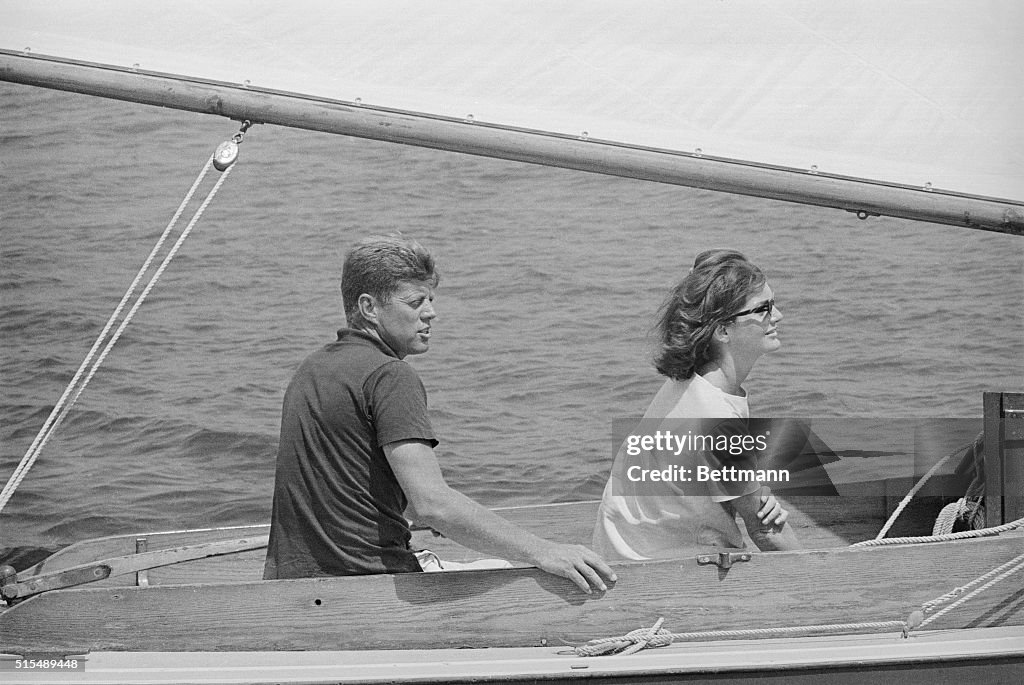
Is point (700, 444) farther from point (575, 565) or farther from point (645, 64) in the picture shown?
point (645, 64)

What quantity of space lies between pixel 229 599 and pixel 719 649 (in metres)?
1.02

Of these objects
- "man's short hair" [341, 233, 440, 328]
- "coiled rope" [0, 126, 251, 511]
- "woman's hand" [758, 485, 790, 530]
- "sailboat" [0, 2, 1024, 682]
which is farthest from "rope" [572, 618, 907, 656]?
"coiled rope" [0, 126, 251, 511]

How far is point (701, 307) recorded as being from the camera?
2.97 m

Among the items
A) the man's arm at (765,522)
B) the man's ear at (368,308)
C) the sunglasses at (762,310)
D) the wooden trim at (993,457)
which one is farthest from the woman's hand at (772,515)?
the man's ear at (368,308)

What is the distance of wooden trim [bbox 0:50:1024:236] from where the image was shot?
3.07m

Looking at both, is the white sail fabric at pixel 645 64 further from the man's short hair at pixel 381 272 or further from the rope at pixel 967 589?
the rope at pixel 967 589

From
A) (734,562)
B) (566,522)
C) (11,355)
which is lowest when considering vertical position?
(734,562)

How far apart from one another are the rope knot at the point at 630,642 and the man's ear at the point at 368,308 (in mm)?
824

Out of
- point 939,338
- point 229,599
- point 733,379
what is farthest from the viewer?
point 939,338

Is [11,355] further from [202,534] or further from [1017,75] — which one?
[1017,75]

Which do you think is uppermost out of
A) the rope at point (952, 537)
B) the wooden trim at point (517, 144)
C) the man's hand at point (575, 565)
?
the wooden trim at point (517, 144)

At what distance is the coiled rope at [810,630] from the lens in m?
2.57

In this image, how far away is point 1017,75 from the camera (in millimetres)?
3225

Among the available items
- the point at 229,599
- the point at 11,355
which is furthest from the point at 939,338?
the point at 11,355
